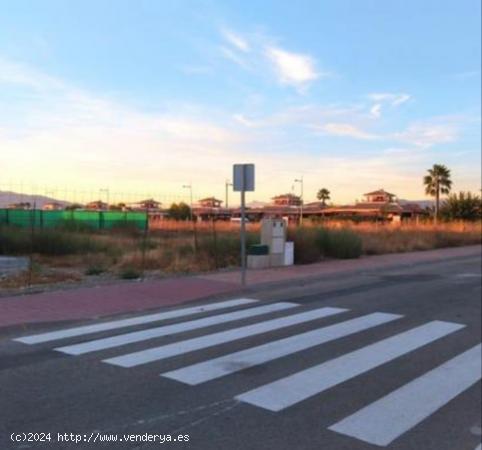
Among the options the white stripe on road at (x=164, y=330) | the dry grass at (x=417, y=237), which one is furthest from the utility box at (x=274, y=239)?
the dry grass at (x=417, y=237)

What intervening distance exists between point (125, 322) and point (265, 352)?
2863 mm

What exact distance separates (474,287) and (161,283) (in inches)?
311

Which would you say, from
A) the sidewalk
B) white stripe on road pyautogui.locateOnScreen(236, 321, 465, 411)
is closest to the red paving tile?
the sidewalk

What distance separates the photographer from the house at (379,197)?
145850mm

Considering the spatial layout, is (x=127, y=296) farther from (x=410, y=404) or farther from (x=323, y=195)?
(x=323, y=195)

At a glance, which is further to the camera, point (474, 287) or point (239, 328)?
point (474, 287)

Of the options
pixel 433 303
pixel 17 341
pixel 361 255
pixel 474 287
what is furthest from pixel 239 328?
pixel 361 255

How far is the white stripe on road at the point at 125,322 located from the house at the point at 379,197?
135 m

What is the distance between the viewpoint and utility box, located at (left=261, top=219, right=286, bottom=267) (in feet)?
64.7

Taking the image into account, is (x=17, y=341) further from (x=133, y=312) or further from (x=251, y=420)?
(x=251, y=420)

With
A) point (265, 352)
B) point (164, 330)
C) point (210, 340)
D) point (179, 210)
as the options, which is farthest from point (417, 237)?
point (179, 210)

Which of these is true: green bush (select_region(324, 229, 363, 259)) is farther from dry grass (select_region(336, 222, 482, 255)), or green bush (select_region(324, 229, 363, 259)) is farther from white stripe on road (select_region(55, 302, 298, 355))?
white stripe on road (select_region(55, 302, 298, 355))

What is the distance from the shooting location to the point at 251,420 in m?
5.34

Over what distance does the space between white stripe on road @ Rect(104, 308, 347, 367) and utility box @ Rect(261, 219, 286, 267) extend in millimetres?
8539
